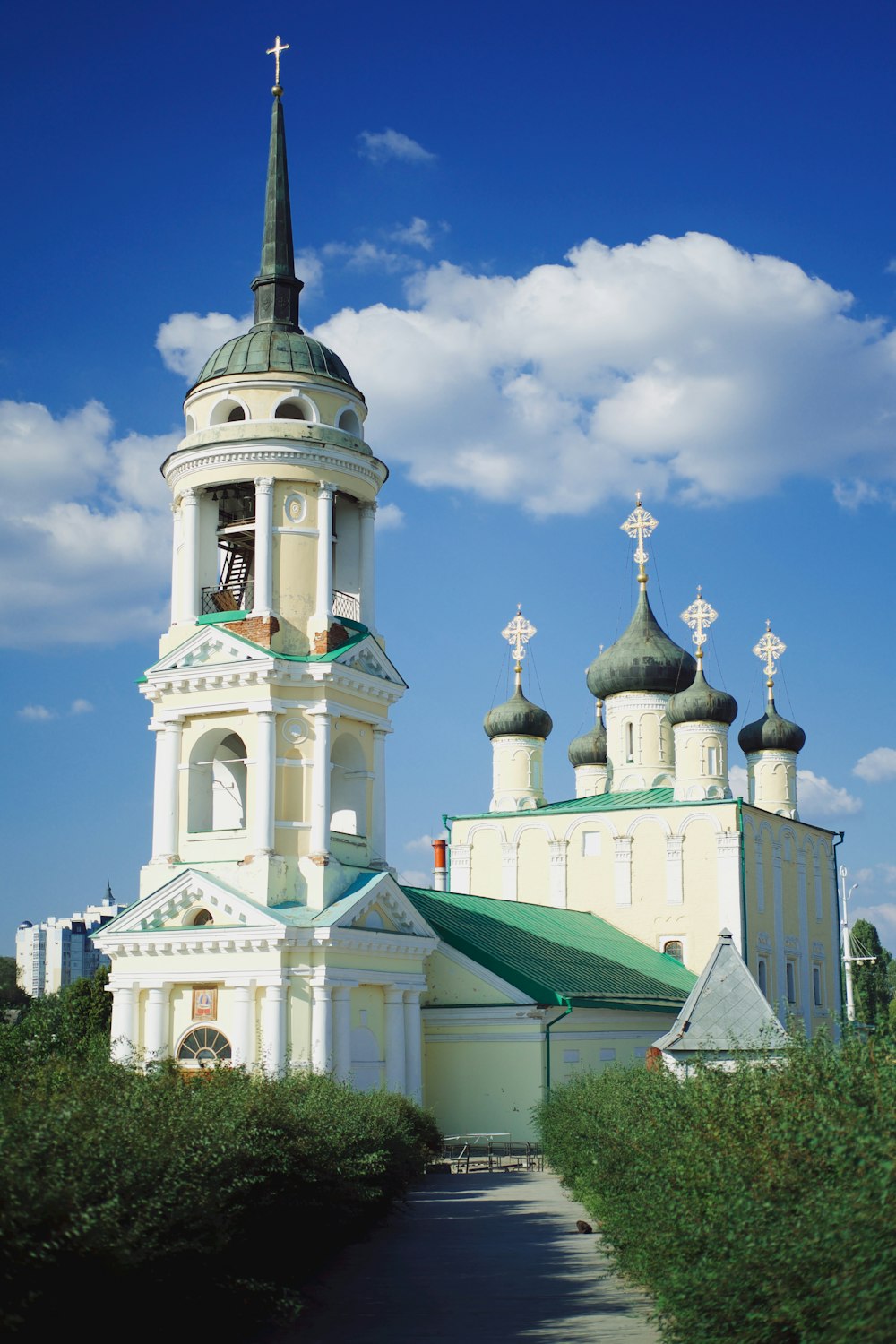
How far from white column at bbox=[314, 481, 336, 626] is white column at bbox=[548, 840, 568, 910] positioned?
1659 centimetres

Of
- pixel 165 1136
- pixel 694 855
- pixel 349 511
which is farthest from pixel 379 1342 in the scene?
pixel 694 855

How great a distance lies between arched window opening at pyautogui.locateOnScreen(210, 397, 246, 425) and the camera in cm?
2677

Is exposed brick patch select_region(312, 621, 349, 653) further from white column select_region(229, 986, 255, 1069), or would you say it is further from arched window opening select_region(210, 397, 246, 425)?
white column select_region(229, 986, 255, 1069)

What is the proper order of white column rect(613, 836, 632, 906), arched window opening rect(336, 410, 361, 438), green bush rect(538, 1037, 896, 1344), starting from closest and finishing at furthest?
green bush rect(538, 1037, 896, 1344)
arched window opening rect(336, 410, 361, 438)
white column rect(613, 836, 632, 906)

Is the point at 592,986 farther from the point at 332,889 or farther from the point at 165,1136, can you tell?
the point at 165,1136

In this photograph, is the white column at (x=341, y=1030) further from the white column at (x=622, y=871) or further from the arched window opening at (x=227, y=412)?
the white column at (x=622, y=871)

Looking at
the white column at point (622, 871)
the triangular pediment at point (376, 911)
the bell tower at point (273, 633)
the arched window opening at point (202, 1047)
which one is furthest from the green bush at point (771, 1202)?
the white column at point (622, 871)

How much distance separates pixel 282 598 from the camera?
85.5 ft

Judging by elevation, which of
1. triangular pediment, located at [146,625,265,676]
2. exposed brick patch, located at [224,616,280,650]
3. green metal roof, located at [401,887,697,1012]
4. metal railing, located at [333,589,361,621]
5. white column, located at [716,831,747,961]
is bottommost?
green metal roof, located at [401,887,697,1012]

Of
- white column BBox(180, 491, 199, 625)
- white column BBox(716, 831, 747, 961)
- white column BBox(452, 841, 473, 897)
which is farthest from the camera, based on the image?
white column BBox(452, 841, 473, 897)

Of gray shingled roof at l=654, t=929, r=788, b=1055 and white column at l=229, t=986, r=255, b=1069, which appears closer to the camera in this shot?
gray shingled roof at l=654, t=929, r=788, b=1055

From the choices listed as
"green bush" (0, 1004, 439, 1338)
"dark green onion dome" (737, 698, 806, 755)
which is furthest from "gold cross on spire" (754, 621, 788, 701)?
"green bush" (0, 1004, 439, 1338)

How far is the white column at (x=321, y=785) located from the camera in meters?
24.9

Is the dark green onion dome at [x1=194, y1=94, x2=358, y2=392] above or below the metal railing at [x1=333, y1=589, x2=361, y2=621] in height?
above
